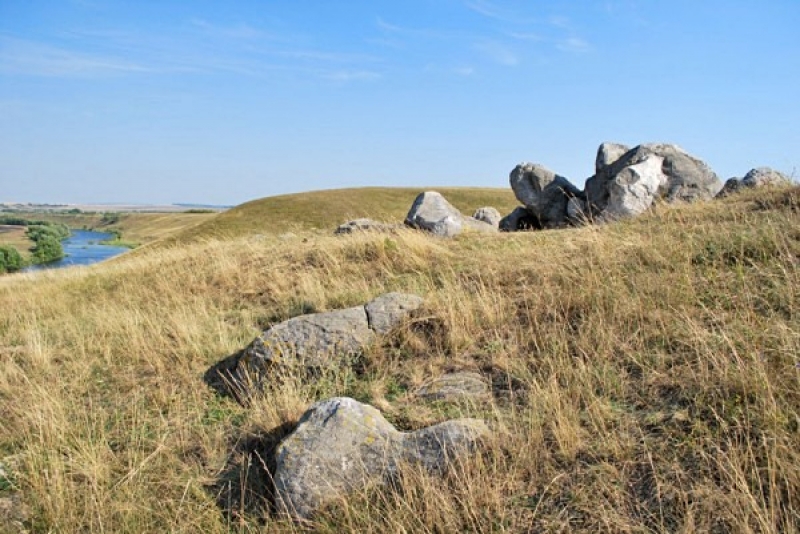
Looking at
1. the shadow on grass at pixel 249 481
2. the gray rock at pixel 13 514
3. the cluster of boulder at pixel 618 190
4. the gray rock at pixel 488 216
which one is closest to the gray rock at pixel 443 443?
the shadow on grass at pixel 249 481

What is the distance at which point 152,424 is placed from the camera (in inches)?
207

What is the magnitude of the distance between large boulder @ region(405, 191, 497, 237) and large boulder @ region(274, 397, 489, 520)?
989cm

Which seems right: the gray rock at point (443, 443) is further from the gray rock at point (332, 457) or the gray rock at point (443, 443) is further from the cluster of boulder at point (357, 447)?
the gray rock at point (332, 457)

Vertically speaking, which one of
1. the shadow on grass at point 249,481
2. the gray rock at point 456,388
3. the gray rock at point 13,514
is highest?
the gray rock at point 456,388

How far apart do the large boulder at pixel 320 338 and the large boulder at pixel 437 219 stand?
7.33m

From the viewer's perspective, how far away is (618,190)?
48.2ft

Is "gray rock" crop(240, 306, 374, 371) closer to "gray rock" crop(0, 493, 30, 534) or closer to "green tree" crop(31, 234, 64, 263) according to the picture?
"gray rock" crop(0, 493, 30, 534)

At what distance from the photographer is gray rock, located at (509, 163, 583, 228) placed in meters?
17.7

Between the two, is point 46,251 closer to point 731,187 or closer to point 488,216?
point 488,216

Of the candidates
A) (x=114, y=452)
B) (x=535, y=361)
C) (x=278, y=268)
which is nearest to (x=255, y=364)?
(x=114, y=452)

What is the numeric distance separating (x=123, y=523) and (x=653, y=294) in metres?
5.51

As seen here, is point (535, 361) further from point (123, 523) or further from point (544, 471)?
point (123, 523)

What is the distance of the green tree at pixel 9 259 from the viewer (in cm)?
7750

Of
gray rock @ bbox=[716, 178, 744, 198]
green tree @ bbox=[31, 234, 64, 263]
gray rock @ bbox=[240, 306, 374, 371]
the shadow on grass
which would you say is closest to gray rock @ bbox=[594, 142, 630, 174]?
gray rock @ bbox=[716, 178, 744, 198]
